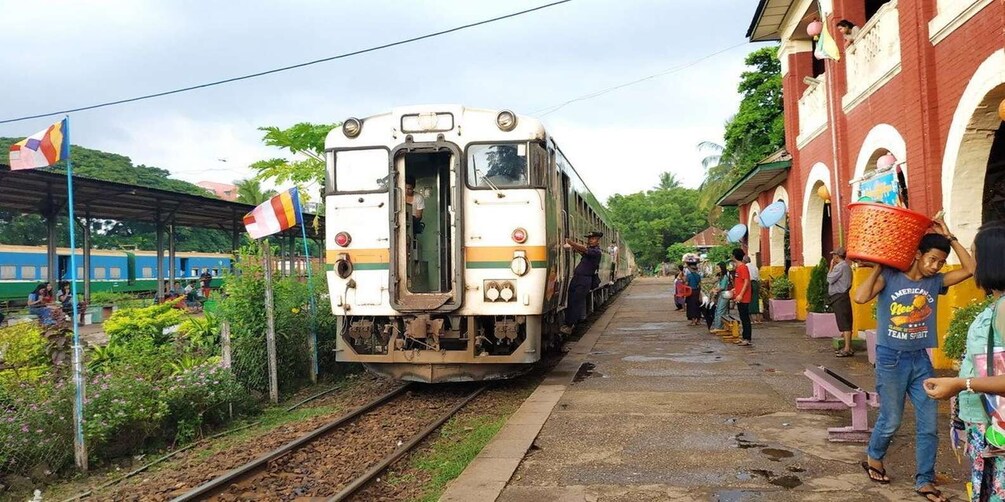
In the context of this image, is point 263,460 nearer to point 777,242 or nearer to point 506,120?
point 506,120

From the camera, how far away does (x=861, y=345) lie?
10.4 meters

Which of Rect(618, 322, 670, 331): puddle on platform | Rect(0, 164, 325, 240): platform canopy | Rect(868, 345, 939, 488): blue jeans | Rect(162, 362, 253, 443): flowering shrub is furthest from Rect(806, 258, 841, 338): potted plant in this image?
Rect(0, 164, 325, 240): platform canopy

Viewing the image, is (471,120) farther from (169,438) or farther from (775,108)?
(775,108)

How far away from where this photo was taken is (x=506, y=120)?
7969mm

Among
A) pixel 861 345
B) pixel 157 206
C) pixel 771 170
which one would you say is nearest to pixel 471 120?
pixel 861 345

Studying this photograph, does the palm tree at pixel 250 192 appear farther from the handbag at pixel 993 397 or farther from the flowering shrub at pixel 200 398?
the handbag at pixel 993 397

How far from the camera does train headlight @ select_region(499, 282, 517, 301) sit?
7.77 m

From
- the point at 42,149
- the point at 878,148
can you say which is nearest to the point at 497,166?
the point at 42,149

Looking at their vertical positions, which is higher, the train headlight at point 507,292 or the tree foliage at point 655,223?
the tree foliage at point 655,223

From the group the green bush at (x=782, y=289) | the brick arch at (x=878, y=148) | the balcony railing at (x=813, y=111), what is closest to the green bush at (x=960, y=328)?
the brick arch at (x=878, y=148)

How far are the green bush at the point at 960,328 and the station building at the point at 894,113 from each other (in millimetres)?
885

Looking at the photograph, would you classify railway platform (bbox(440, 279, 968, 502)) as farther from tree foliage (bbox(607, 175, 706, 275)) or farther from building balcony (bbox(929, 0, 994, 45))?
tree foliage (bbox(607, 175, 706, 275))

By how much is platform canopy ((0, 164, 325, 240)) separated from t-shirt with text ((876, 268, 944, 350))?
13.5 meters

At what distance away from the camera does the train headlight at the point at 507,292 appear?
777 centimetres
